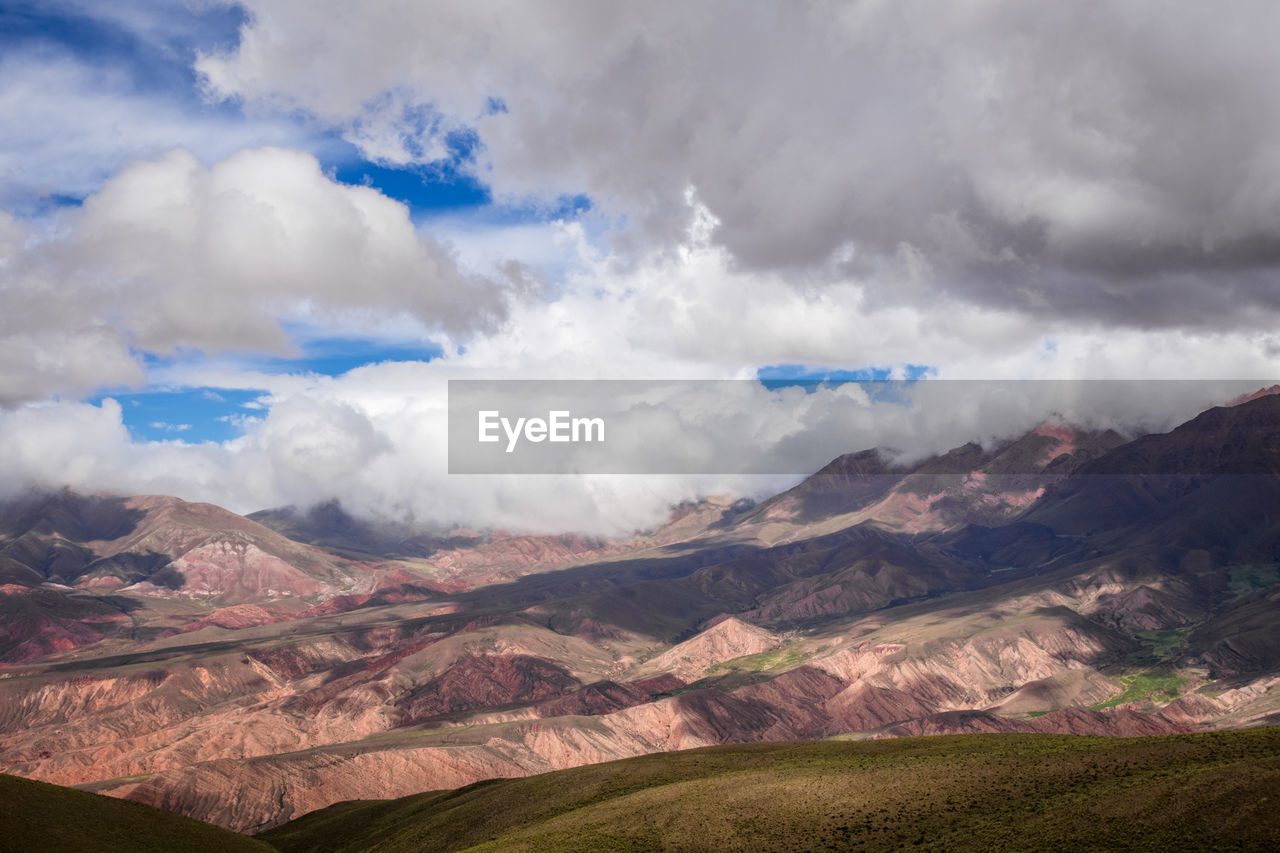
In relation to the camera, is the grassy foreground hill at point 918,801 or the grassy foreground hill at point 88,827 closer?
the grassy foreground hill at point 918,801

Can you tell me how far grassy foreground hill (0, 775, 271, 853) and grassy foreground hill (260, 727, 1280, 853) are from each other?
28.8 m

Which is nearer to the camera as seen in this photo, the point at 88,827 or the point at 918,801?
the point at 918,801

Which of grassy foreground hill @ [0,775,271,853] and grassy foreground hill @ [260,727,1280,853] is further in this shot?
grassy foreground hill @ [0,775,271,853]

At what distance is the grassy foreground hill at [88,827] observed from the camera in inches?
3487

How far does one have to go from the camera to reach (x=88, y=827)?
9681cm

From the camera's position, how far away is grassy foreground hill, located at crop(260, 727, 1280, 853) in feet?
225

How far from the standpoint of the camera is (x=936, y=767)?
9594 cm

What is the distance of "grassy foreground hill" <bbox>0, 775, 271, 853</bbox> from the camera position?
8856cm

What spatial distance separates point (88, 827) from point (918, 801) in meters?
87.5

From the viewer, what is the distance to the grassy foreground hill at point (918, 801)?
68500 millimetres

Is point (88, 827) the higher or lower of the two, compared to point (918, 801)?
lower

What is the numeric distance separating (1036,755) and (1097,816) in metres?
21.8

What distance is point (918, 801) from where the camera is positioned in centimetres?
8644

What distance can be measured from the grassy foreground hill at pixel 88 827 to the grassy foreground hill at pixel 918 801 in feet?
94.5
